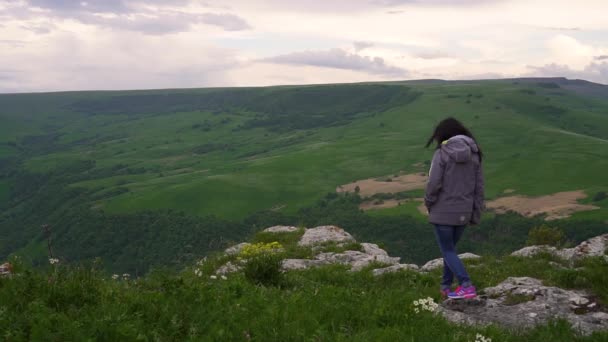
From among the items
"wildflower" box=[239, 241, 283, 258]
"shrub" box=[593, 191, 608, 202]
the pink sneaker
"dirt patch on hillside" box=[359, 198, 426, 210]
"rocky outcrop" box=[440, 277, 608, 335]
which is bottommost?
"dirt patch on hillside" box=[359, 198, 426, 210]

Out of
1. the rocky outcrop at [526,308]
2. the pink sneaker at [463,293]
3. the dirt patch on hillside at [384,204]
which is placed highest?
the pink sneaker at [463,293]

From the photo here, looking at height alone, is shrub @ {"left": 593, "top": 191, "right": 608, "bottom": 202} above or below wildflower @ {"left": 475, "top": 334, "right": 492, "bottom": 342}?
below

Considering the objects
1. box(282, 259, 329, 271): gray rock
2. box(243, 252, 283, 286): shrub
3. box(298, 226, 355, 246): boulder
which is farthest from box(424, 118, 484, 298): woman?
box(298, 226, 355, 246): boulder

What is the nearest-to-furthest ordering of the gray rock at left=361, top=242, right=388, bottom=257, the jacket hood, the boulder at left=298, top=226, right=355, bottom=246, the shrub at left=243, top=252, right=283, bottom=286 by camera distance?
the jacket hood < the shrub at left=243, top=252, right=283, bottom=286 < the gray rock at left=361, top=242, right=388, bottom=257 < the boulder at left=298, top=226, right=355, bottom=246

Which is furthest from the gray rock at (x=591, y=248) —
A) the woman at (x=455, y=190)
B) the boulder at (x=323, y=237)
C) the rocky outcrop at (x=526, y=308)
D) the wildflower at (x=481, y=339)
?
the wildflower at (x=481, y=339)

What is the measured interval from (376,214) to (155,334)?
166 metres

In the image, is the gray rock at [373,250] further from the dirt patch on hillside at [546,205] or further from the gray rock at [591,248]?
the dirt patch on hillside at [546,205]

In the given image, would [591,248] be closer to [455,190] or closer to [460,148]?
[455,190]

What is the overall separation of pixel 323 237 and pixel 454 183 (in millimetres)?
9299

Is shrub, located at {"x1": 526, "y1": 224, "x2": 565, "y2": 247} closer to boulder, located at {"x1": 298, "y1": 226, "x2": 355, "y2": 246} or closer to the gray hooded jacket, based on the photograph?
boulder, located at {"x1": 298, "y1": 226, "x2": 355, "y2": 246}

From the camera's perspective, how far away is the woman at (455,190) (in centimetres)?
904

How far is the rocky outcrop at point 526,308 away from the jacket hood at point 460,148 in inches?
102

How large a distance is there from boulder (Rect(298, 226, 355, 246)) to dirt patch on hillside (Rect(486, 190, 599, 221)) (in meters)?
143

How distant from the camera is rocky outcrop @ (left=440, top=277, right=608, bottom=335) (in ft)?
25.5
